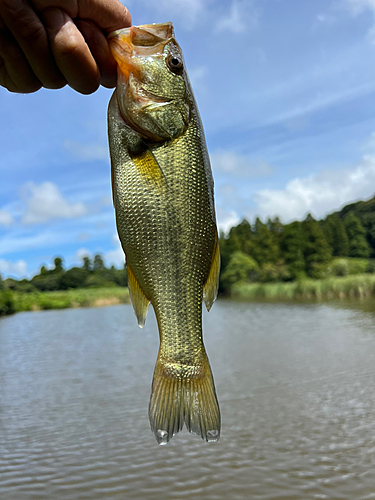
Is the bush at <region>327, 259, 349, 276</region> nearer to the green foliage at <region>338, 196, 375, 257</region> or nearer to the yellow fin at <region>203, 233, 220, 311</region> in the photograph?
the green foliage at <region>338, 196, 375, 257</region>

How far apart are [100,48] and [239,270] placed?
59.6 m

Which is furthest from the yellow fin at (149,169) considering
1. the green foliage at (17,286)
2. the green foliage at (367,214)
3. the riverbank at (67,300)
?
the green foliage at (367,214)

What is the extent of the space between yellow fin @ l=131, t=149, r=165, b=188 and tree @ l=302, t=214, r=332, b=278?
188ft

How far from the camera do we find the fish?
6.48 ft

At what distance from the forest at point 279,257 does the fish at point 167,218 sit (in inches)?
1947

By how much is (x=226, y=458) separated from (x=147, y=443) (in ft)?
5.18

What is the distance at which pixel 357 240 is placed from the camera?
236 ft

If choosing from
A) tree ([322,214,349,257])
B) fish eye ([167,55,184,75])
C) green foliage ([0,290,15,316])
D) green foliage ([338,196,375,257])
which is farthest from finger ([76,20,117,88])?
green foliage ([338,196,375,257])

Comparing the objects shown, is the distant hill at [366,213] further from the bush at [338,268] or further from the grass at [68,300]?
the grass at [68,300]

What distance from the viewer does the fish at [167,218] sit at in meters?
1.98

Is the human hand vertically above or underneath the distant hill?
underneath

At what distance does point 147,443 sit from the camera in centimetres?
819

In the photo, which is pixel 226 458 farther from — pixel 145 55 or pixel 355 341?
pixel 355 341

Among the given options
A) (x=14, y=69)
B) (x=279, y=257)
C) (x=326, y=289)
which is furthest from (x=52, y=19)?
(x=279, y=257)
